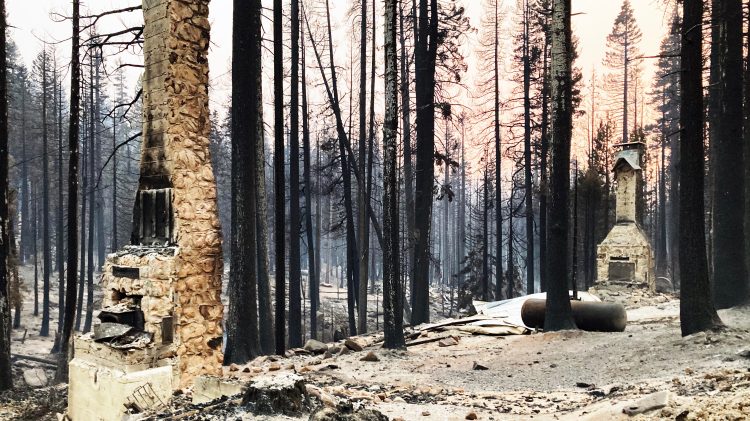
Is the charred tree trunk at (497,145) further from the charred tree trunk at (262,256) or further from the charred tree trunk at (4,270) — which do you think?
the charred tree trunk at (4,270)

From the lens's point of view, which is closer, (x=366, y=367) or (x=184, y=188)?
(x=184, y=188)

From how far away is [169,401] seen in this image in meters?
5.84

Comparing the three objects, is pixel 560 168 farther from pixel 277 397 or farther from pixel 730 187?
pixel 277 397

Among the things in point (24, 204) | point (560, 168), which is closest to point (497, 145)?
point (560, 168)

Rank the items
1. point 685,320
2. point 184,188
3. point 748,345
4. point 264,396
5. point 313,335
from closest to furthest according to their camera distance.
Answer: point 264,396 → point 184,188 → point 748,345 → point 685,320 → point 313,335

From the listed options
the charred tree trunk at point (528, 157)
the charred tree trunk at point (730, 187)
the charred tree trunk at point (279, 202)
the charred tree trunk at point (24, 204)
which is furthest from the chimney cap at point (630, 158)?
the charred tree trunk at point (24, 204)

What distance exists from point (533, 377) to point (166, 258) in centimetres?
630

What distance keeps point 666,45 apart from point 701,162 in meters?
37.0

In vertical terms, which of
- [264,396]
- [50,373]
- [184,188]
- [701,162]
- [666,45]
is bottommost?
[50,373]

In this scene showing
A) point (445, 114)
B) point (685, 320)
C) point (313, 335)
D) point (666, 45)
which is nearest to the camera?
point (685, 320)

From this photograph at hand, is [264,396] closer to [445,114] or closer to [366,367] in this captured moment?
[366,367]

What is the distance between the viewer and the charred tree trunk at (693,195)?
9.16m

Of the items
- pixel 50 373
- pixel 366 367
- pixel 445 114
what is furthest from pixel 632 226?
pixel 50 373

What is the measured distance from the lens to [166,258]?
20.1 ft
